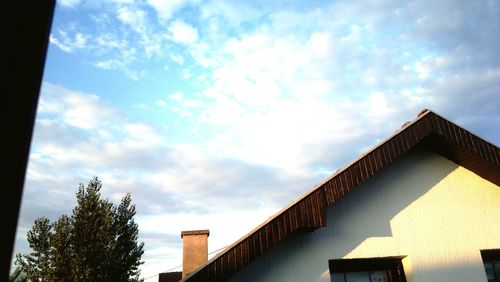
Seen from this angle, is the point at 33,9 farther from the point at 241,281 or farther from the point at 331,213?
the point at 331,213

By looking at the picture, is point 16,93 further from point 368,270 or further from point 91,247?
point 91,247

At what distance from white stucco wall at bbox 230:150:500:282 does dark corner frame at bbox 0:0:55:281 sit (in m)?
5.92

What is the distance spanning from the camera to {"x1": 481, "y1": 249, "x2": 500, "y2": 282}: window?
297 inches

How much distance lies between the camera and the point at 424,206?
25.4 feet

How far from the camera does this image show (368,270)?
736 centimetres

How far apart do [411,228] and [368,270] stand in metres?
1.20

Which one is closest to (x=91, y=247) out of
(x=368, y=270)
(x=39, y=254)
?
(x=39, y=254)

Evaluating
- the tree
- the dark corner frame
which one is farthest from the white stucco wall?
the tree

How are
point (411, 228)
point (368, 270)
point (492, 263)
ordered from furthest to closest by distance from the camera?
point (492, 263) < point (411, 228) < point (368, 270)

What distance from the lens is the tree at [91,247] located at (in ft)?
51.1

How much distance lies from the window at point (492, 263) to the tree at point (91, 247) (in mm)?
13709

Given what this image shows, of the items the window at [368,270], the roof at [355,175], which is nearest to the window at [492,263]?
the roof at [355,175]

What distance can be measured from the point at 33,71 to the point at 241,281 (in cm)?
606

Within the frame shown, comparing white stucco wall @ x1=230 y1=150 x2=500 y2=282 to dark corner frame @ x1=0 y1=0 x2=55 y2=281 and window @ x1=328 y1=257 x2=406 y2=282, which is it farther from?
dark corner frame @ x1=0 y1=0 x2=55 y2=281
